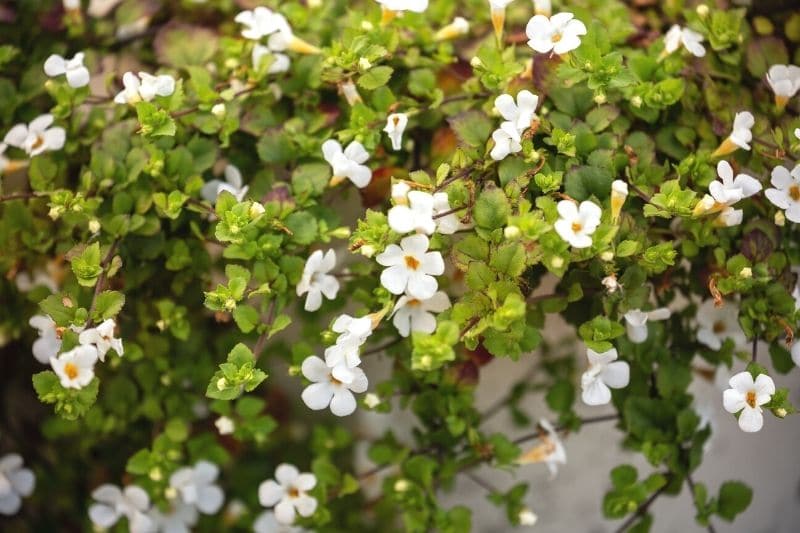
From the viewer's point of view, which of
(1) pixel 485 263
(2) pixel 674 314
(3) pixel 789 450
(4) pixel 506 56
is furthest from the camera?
(3) pixel 789 450

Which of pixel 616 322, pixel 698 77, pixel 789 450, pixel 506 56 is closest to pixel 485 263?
pixel 616 322

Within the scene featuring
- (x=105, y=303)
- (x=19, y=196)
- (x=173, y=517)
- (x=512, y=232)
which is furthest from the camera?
(x=173, y=517)

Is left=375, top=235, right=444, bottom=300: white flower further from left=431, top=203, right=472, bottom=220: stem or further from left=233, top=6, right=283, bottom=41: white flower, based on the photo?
left=233, top=6, right=283, bottom=41: white flower

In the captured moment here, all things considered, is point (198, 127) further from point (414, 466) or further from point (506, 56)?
point (414, 466)

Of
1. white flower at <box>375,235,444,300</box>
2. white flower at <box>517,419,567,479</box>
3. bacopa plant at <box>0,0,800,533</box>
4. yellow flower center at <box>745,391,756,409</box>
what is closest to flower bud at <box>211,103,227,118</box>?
bacopa plant at <box>0,0,800,533</box>

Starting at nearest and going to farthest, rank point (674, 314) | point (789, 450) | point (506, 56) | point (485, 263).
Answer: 1. point (485, 263)
2. point (506, 56)
3. point (674, 314)
4. point (789, 450)

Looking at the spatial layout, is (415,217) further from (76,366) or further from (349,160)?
(76,366)

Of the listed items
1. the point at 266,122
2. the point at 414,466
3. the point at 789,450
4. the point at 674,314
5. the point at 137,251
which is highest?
the point at 266,122

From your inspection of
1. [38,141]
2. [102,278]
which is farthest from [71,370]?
[38,141]
